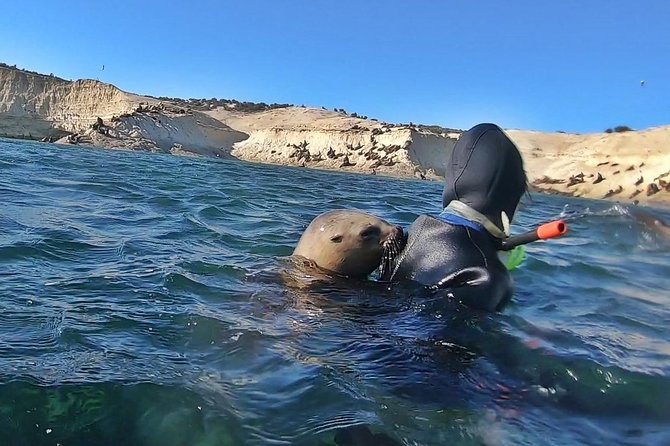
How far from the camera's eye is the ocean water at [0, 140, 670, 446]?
2.96 meters

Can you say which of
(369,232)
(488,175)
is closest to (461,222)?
(488,175)

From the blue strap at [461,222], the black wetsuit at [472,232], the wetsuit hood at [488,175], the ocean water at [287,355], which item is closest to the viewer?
the ocean water at [287,355]

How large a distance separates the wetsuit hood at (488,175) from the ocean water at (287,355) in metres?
0.76

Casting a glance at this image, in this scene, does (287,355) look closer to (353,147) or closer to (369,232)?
(369,232)

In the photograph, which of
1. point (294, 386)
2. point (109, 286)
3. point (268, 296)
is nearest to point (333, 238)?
point (268, 296)

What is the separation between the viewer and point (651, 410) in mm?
3508

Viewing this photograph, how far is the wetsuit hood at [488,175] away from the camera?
4914 millimetres

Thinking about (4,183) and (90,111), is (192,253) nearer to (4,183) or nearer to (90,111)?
(4,183)

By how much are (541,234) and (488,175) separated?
700 millimetres

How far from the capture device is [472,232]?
4711 mm

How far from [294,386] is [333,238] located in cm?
215

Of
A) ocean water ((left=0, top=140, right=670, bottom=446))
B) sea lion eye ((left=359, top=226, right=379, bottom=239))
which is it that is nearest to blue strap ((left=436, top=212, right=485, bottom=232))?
ocean water ((left=0, top=140, right=670, bottom=446))

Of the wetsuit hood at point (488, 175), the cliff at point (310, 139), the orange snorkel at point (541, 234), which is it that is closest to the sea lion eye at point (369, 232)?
the wetsuit hood at point (488, 175)

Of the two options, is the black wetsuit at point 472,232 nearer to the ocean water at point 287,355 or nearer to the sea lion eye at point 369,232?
the ocean water at point 287,355
